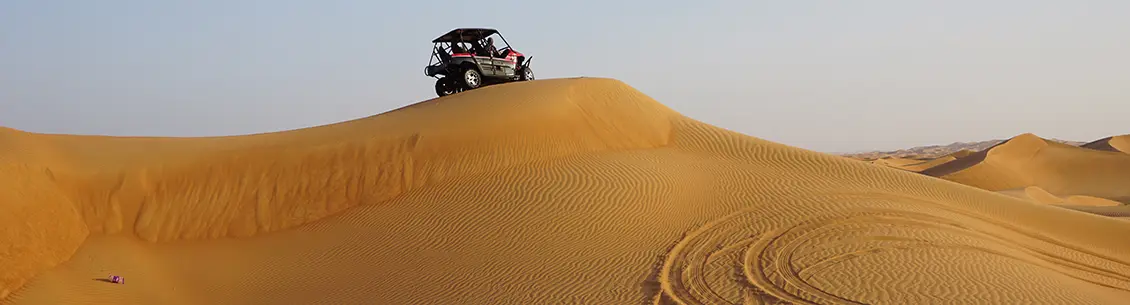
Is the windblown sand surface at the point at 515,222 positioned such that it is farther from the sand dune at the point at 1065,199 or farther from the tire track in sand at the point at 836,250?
the sand dune at the point at 1065,199

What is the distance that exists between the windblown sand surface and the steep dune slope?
2128cm

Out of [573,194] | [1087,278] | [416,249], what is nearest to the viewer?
[1087,278]

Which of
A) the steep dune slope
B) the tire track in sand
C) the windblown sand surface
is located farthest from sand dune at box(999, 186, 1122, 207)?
the tire track in sand

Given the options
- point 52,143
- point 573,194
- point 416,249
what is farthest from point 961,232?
point 52,143

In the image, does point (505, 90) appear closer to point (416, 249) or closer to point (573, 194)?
point (573, 194)

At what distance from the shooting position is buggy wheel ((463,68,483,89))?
19281mm

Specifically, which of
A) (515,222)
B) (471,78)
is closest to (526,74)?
(471,78)

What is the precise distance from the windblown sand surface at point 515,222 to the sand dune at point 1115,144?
99.8 feet

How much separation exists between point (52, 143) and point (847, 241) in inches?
625

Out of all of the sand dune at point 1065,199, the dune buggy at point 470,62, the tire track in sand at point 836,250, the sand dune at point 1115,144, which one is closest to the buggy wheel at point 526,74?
the dune buggy at point 470,62

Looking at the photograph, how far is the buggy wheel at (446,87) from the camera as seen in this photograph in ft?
65.8

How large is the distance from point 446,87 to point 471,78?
4.36 ft

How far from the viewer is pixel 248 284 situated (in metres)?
10.2

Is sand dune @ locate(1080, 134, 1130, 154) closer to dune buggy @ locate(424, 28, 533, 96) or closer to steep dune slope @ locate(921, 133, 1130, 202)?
steep dune slope @ locate(921, 133, 1130, 202)
